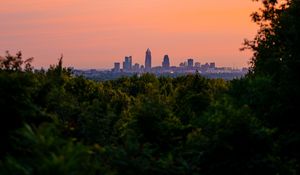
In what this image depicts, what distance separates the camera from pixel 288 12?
94.3 feet

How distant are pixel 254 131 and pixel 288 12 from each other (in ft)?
41.1

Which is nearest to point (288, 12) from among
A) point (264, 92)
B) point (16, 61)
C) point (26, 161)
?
point (264, 92)

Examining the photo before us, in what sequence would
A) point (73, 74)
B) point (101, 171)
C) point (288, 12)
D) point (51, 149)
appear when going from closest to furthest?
point (51, 149) < point (101, 171) < point (288, 12) < point (73, 74)

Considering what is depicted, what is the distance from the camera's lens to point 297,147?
2231cm

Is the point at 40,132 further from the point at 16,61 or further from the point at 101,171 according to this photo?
the point at 16,61

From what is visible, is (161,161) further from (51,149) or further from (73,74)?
(73,74)

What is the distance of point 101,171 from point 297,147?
422 inches

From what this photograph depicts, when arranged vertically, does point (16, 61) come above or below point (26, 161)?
above

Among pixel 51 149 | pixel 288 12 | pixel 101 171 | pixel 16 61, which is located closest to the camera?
pixel 51 149

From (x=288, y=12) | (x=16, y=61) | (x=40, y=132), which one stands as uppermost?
(x=288, y=12)

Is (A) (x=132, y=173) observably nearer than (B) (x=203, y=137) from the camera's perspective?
A: Yes

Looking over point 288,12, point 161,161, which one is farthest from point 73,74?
point 161,161

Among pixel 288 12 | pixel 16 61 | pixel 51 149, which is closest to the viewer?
pixel 51 149

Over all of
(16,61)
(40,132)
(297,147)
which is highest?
(16,61)
